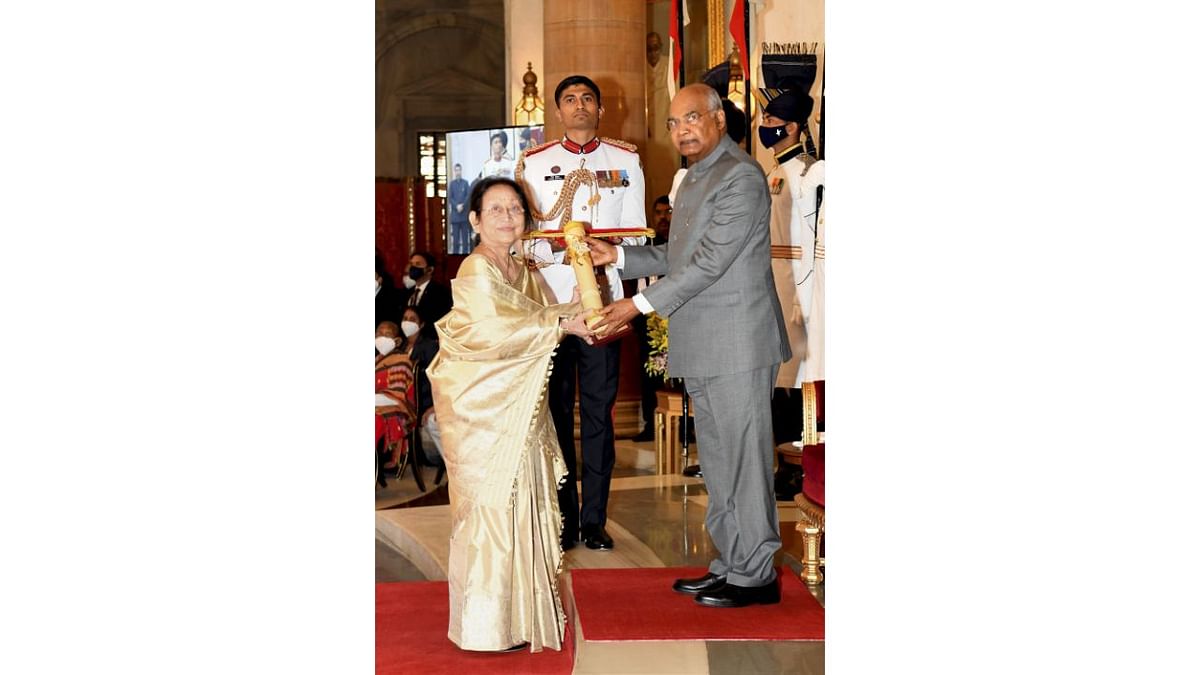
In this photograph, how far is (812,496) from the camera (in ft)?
17.0

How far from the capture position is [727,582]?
181 inches

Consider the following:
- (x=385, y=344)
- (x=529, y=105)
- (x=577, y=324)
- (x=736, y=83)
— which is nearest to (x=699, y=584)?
(x=577, y=324)

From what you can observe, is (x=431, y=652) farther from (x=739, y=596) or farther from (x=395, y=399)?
(x=395, y=399)

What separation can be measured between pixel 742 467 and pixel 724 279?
0.63m

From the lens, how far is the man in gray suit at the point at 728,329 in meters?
4.43

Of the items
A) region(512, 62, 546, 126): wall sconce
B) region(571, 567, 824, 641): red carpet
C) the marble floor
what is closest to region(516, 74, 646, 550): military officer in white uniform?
the marble floor

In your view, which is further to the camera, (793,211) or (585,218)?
(793,211)

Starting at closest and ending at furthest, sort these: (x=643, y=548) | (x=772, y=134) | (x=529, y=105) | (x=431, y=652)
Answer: (x=431, y=652) → (x=643, y=548) → (x=772, y=134) → (x=529, y=105)

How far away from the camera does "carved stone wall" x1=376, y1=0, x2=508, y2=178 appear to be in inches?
736
